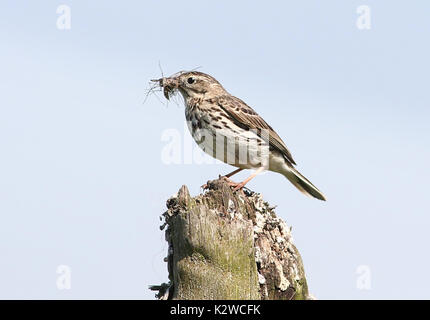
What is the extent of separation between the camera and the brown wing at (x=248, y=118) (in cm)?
1230

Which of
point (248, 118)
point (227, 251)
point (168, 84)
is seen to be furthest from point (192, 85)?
point (227, 251)

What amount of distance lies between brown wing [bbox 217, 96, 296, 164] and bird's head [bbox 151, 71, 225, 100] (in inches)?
11.9

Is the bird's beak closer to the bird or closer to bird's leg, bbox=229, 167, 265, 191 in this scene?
the bird

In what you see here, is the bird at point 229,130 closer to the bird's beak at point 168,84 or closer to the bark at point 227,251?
the bird's beak at point 168,84

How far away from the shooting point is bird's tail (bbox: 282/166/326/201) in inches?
497

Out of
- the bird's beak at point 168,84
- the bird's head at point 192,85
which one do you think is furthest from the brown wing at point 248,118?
the bird's beak at point 168,84

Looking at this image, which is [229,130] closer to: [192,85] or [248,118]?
[248,118]

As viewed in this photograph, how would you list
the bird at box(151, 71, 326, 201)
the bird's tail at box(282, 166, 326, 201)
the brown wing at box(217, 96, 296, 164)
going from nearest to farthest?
the bird at box(151, 71, 326, 201), the brown wing at box(217, 96, 296, 164), the bird's tail at box(282, 166, 326, 201)

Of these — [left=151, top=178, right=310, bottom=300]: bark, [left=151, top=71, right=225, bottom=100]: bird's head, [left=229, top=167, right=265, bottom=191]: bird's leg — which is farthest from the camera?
[left=151, top=71, right=225, bottom=100]: bird's head

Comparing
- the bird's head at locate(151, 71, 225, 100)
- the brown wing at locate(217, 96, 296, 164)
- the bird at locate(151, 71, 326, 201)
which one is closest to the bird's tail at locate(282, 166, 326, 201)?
the bird at locate(151, 71, 326, 201)

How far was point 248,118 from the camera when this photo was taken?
1248cm

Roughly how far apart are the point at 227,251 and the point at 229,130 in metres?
5.11
